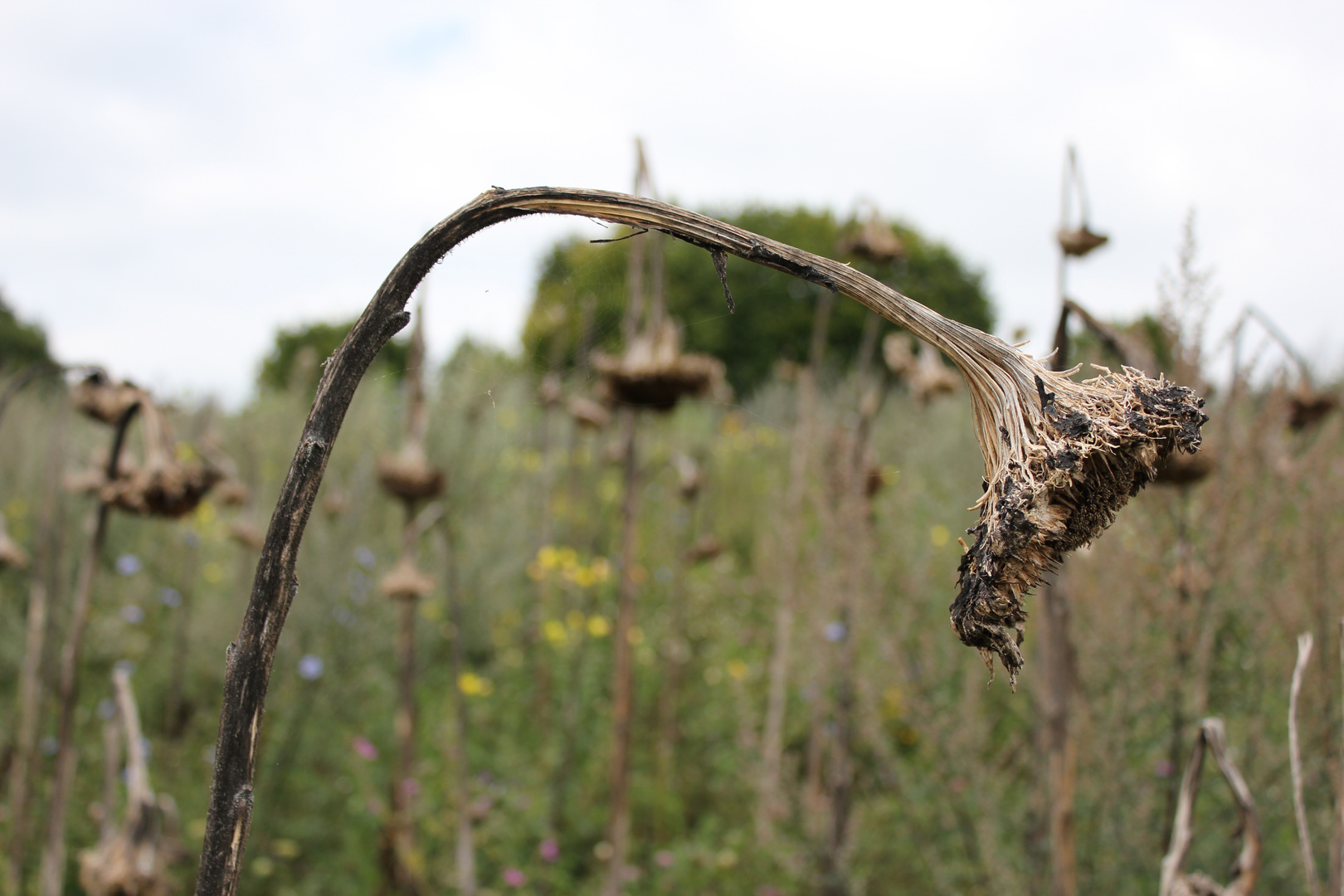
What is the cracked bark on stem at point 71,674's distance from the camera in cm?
128

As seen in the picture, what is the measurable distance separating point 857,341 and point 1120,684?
30.3ft

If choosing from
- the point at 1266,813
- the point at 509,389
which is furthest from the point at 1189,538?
the point at 509,389

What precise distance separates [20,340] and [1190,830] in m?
15.2

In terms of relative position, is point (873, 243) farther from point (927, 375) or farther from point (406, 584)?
point (406, 584)

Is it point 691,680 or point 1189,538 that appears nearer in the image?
→ point 1189,538

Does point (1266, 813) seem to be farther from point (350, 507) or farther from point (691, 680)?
point (350, 507)

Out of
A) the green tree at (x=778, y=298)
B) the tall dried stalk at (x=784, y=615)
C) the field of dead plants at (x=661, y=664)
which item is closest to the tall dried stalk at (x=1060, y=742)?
the field of dead plants at (x=661, y=664)

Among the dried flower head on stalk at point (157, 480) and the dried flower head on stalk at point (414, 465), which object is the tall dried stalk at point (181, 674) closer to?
the dried flower head on stalk at point (414, 465)

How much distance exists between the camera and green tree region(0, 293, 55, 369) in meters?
11.7

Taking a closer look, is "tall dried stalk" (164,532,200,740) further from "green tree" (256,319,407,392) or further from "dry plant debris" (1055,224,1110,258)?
"green tree" (256,319,407,392)

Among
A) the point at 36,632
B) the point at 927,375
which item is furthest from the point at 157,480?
the point at 927,375

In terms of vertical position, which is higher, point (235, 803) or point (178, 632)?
point (235, 803)

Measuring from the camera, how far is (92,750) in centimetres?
345

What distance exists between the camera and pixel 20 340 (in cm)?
1239
